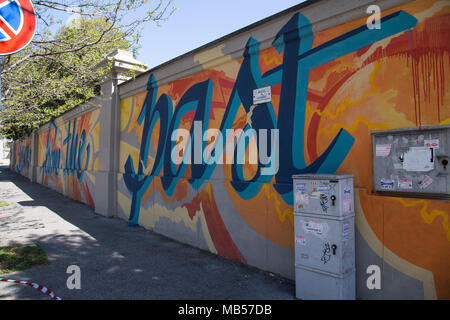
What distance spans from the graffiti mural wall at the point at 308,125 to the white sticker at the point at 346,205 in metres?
0.21

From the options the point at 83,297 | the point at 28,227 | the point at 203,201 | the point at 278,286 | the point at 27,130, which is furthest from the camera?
the point at 27,130

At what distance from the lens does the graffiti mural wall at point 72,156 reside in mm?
10281

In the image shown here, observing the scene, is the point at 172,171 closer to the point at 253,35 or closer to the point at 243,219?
the point at 243,219

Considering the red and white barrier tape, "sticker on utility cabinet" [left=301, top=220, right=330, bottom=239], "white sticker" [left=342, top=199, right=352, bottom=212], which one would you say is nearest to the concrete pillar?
the red and white barrier tape

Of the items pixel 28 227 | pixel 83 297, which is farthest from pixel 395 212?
pixel 28 227

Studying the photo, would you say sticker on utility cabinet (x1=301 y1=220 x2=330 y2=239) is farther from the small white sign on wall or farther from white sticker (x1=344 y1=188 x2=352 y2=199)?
the small white sign on wall

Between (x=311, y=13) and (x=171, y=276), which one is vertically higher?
(x=311, y=13)

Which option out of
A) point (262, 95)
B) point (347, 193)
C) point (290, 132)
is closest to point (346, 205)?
point (347, 193)

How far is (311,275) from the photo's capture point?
344 centimetres

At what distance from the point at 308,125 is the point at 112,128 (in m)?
6.40

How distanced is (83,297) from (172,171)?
128 inches

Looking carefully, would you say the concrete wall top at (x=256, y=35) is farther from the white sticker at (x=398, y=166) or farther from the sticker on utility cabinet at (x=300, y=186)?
the sticker on utility cabinet at (x=300, y=186)

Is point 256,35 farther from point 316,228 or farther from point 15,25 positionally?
point 15,25

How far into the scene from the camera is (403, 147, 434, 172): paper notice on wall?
308 cm
